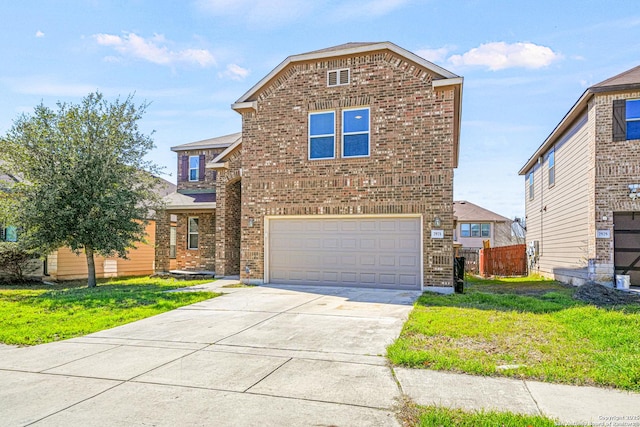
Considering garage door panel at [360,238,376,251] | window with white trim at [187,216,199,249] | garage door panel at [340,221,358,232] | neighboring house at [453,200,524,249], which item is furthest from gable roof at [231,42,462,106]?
neighboring house at [453,200,524,249]

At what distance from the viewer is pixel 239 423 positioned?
3846 millimetres

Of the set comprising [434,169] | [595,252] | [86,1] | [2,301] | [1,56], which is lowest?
[2,301]

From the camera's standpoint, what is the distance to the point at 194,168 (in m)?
21.6

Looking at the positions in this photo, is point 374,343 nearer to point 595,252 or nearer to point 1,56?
point 595,252

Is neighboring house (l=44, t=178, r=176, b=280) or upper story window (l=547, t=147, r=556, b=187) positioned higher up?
upper story window (l=547, t=147, r=556, b=187)

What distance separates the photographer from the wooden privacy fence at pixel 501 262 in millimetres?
23281

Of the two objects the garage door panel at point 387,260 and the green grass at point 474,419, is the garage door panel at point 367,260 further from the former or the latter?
the green grass at point 474,419

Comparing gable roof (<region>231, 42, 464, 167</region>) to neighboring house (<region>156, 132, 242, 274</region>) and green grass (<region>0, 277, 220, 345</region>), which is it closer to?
neighboring house (<region>156, 132, 242, 274</region>)

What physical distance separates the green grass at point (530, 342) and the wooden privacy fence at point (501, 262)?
14.2m

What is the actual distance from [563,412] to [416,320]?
391 cm

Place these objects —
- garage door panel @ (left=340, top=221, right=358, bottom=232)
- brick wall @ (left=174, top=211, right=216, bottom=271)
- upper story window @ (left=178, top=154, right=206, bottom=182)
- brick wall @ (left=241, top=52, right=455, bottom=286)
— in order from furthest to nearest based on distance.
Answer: upper story window @ (left=178, top=154, right=206, bottom=182), brick wall @ (left=174, top=211, right=216, bottom=271), garage door panel @ (left=340, top=221, right=358, bottom=232), brick wall @ (left=241, top=52, right=455, bottom=286)

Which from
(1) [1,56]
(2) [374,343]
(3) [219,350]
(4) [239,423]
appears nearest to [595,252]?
(2) [374,343]

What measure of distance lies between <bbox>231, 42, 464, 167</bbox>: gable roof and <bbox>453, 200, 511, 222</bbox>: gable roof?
25.2 metres

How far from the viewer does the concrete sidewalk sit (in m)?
4.05
